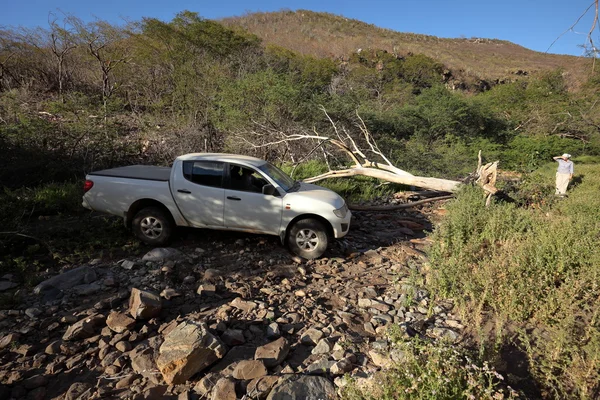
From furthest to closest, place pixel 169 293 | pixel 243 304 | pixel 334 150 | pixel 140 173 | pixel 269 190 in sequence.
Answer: pixel 334 150 → pixel 140 173 → pixel 269 190 → pixel 169 293 → pixel 243 304

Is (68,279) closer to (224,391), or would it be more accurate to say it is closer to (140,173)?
(140,173)

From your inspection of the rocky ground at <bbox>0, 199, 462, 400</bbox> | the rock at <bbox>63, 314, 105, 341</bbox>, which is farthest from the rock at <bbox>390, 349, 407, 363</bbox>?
the rock at <bbox>63, 314, 105, 341</bbox>

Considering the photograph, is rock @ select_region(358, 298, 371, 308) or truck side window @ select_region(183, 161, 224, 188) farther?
truck side window @ select_region(183, 161, 224, 188)

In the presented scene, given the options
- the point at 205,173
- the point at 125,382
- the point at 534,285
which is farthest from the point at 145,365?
the point at 534,285

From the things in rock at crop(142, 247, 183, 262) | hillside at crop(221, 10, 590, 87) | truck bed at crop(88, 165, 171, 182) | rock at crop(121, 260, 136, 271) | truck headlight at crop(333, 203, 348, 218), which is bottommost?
rock at crop(121, 260, 136, 271)

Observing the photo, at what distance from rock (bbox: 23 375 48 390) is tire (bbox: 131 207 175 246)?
280 cm

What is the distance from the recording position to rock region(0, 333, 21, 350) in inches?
130

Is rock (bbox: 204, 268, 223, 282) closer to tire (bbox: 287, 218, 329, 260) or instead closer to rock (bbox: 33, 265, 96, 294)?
tire (bbox: 287, 218, 329, 260)

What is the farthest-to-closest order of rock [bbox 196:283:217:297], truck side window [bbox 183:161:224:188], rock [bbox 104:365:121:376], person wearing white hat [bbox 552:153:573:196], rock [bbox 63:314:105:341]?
person wearing white hat [bbox 552:153:573:196]
truck side window [bbox 183:161:224:188]
rock [bbox 196:283:217:297]
rock [bbox 63:314:105:341]
rock [bbox 104:365:121:376]

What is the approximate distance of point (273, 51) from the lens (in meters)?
29.6

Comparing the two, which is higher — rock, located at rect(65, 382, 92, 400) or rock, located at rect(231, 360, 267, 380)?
rock, located at rect(231, 360, 267, 380)

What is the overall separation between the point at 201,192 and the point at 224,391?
11.1ft

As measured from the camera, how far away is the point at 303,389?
109 inches

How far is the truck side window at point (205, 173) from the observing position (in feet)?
18.2
